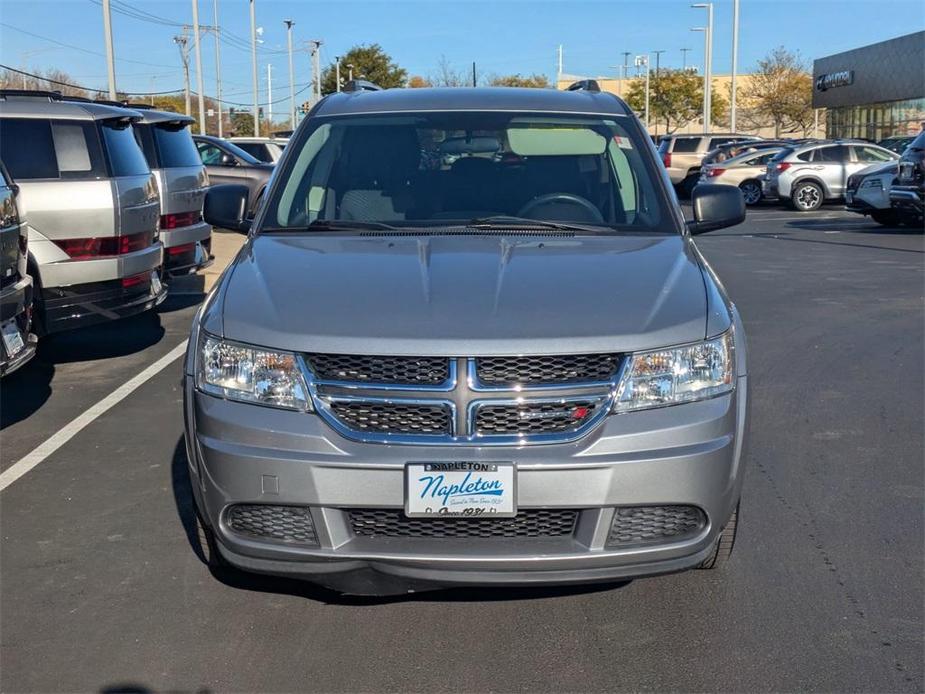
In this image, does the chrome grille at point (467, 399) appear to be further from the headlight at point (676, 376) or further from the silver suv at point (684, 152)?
the silver suv at point (684, 152)

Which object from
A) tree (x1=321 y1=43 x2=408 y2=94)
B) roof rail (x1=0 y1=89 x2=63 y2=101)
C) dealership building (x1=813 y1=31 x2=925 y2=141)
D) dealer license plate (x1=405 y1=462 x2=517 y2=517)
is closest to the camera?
dealer license plate (x1=405 y1=462 x2=517 y2=517)

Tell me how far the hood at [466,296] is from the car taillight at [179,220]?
667cm

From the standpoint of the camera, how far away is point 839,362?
844 centimetres

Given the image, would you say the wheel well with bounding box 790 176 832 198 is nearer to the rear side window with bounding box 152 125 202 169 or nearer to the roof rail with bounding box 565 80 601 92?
the rear side window with bounding box 152 125 202 169

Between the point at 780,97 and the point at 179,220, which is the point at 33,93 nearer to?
the point at 179,220

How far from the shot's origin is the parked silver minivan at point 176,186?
428 inches

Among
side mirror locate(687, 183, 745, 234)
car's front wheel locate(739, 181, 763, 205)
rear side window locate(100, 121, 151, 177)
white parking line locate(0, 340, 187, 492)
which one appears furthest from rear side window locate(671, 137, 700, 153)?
side mirror locate(687, 183, 745, 234)

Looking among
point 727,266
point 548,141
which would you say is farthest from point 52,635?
point 727,266

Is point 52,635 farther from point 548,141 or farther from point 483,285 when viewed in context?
point 548,141

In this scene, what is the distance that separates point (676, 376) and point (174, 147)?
349 inches

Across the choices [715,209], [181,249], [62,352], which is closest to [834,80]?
[181,249]

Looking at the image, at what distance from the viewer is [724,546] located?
409 centimetres

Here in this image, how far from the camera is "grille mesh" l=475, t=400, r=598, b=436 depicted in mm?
3453

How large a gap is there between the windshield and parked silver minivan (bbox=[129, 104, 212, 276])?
19.6ft
